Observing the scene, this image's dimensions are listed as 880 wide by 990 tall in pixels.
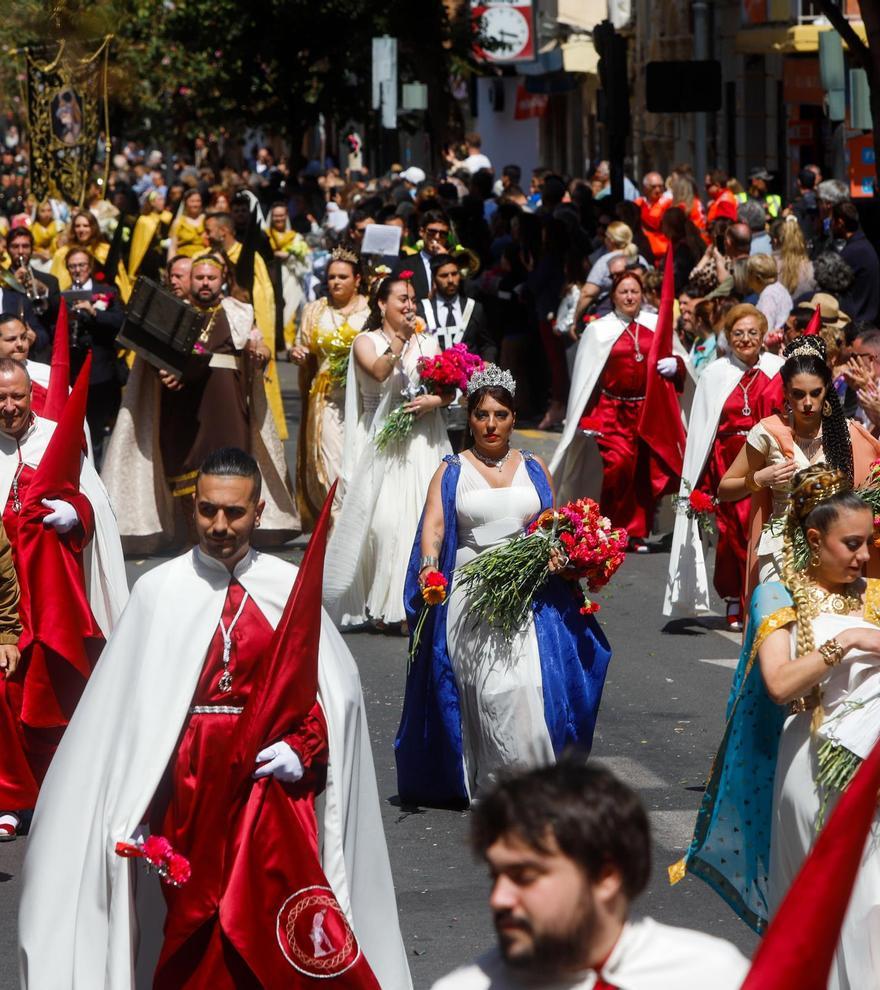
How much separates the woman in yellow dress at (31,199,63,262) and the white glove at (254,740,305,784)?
688 inches

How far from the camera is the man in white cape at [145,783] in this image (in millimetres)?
5062

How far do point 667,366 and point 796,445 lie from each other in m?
4.82

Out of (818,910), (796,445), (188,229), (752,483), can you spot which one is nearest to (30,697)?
(752,483)

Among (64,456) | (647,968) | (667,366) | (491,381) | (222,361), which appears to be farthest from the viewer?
(222,361)

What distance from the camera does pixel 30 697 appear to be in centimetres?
745

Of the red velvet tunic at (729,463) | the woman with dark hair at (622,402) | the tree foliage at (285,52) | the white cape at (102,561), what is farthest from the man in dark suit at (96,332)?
the tree foliage at (285,52)

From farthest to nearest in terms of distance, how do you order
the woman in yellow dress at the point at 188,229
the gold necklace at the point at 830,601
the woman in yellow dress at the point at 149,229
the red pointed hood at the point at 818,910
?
the woman in yellow dress at the point at 188,229 → the woman in yellow dress at the point at 149,229 → the gold necklace at the point at 830,601 → the red pointed hood at the point at 818,910

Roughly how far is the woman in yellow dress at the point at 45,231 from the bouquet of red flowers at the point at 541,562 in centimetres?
1520

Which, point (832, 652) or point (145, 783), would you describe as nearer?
point (145, 783)

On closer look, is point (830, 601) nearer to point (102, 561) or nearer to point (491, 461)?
point (491, 461)

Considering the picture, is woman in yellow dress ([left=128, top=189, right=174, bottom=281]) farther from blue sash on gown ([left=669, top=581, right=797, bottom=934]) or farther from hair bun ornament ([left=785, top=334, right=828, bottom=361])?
blue sash on gown ([left=669, top=581, right=797, bottom=934])

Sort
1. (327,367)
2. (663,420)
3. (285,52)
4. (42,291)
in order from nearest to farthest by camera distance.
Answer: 1. (327,367)
2. (663,420)
3. (42,291)
4. (285,52)

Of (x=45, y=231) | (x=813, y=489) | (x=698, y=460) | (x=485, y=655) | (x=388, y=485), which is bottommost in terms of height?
(x=485, y=655)

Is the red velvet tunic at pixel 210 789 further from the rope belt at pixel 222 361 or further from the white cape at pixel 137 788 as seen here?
the rope belt at pixel 222 361
